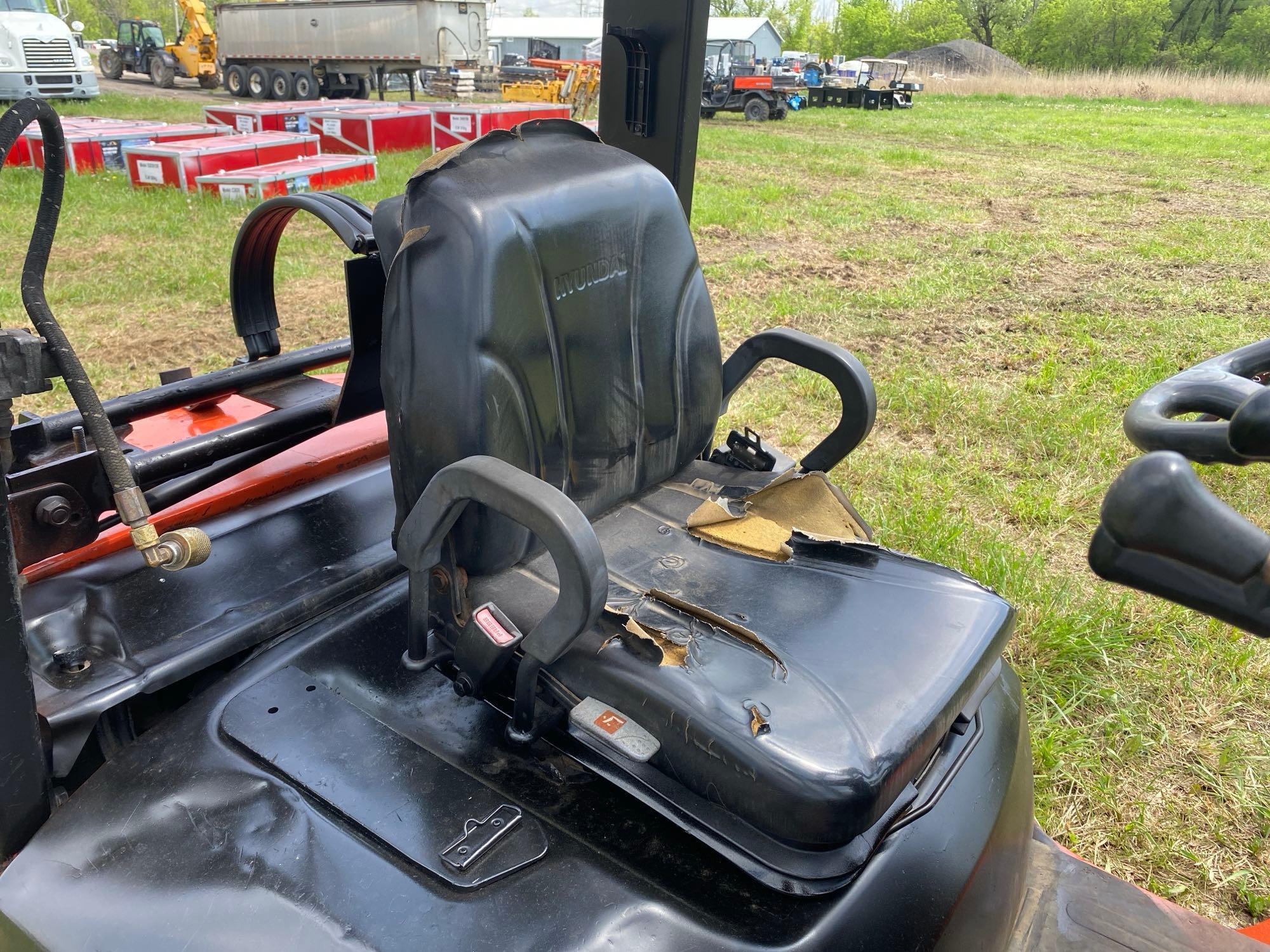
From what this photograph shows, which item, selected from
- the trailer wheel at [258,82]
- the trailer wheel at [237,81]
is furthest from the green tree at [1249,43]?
the trailer wheel at [237,81]

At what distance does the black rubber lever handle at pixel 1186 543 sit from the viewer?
0.61 metres

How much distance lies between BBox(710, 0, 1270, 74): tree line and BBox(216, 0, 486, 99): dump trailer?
23568 millimetres

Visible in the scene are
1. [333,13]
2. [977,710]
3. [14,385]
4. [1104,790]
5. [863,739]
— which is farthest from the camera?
[333,13]

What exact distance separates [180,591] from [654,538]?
717mm

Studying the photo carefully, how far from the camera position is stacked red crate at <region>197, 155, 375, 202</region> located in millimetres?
6750

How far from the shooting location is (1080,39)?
39.9 metres

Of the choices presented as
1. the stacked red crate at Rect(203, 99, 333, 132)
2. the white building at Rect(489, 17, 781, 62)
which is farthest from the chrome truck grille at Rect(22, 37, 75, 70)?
the white building at Rect(489, 17, 781, 62)

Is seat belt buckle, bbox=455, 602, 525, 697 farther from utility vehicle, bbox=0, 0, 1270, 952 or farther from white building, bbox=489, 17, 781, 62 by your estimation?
white building, bbox=489, 17, 781, 62

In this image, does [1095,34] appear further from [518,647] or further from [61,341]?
[61,341]

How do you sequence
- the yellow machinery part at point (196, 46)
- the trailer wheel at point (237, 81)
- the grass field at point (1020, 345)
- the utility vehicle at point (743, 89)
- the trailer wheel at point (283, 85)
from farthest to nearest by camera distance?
the trailer wheel at point (237, 81) < the yellow machinery part at point (196, 46) < the trailer wheel at point (283, 85) < the utility vehicle at point (743, 89) < the grass field at point (1020, 345)

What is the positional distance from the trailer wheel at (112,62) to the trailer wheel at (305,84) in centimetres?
525

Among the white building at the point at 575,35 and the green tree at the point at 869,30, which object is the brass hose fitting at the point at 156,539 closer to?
the white building at the point at 575,35

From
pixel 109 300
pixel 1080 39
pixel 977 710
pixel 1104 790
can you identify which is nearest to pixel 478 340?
pixel 977 710

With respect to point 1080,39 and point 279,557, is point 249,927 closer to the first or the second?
point 279,557
